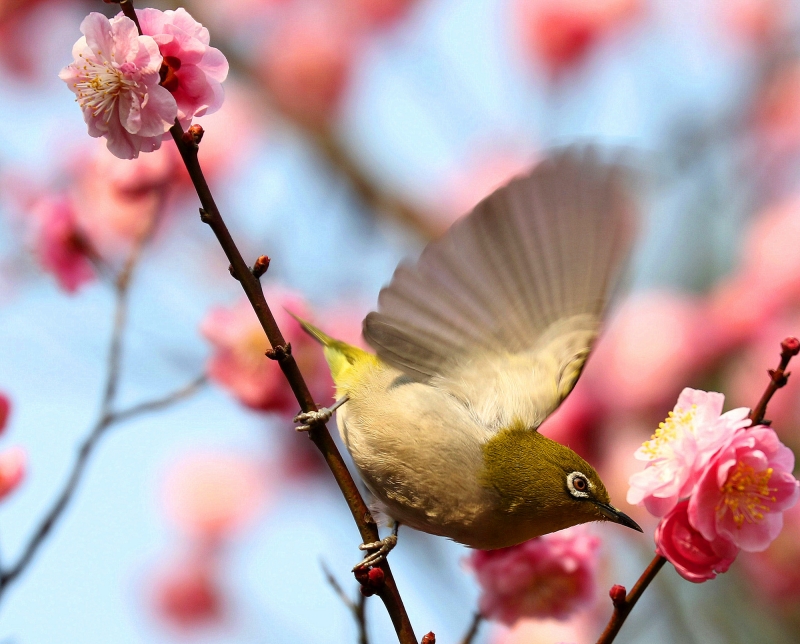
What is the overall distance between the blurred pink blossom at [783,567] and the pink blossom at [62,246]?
3275 millimetres

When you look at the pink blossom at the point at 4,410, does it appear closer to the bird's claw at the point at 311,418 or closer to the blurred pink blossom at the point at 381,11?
the bird's claw at the point at 311,418

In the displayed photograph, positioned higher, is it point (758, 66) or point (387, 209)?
point (758, 66)

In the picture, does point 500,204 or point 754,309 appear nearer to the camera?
point 500,204

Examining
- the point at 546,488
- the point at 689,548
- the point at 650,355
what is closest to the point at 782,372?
the point at 689,548

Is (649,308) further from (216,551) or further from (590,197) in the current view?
(216,551)

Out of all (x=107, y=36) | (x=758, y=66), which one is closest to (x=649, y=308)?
(x=758, y=66)

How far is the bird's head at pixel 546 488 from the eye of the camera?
214 cm

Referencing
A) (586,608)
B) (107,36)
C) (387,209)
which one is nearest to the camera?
(107,36)

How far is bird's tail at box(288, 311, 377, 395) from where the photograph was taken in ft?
8.29

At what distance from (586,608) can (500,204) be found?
1.26 metres

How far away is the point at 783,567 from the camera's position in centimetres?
399

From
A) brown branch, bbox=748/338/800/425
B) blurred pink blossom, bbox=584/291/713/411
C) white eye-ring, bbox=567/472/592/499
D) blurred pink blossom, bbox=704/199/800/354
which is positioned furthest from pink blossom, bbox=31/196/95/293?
blurred pink blossom, bbox=704/199/800/354

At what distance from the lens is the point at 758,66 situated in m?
5.58

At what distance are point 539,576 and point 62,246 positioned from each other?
6.87ft
